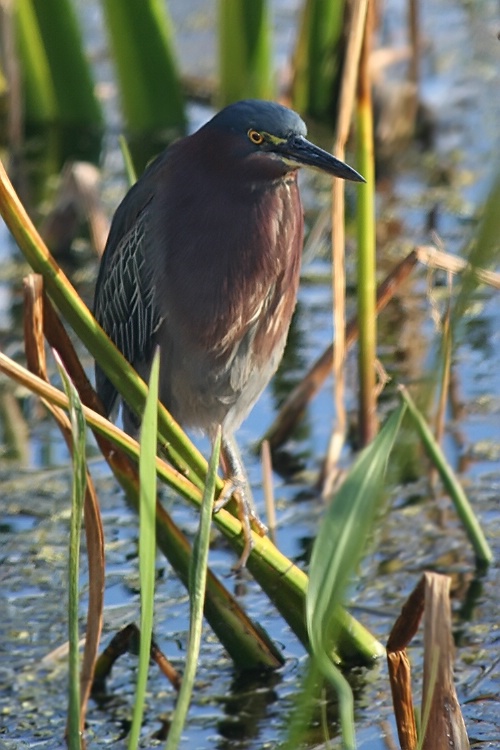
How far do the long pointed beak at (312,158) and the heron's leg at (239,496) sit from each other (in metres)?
0.75

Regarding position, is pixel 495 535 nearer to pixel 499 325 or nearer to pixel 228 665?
pixel 228 665

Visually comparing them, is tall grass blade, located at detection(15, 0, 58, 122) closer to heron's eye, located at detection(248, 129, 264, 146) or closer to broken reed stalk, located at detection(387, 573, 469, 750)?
heron's eye, located at detection(248, 129, 264, 146)

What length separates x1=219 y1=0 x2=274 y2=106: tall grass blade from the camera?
6.28 meters

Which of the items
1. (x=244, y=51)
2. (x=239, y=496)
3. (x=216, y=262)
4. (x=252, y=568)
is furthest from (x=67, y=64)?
(x=252, y=568)

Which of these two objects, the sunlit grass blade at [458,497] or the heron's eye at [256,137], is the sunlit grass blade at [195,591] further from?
the sunlit grass blade at [458,497]

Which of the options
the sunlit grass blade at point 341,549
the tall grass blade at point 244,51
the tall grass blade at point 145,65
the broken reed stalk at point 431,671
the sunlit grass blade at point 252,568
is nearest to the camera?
the sunlit grass blade at point 341,549

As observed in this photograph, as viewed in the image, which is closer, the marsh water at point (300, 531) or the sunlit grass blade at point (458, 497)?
the marsh water at point (300, 531)

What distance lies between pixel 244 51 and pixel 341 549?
4817 mm

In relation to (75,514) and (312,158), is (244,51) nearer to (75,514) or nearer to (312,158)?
(312,158)

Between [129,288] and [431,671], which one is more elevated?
[129,288]

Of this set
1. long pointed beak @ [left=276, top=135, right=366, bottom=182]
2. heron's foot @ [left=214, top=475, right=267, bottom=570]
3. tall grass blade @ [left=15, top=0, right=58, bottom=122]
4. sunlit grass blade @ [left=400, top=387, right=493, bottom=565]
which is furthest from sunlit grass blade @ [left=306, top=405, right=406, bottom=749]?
tall grass blade @ [left=15, top=0, right=58, bottom=122]

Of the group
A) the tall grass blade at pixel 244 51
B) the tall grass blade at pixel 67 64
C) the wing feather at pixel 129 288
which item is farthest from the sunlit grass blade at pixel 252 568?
the tall grass blade at pixel 67 64

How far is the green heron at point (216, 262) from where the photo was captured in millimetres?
3100

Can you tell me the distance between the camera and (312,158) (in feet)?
9.66
